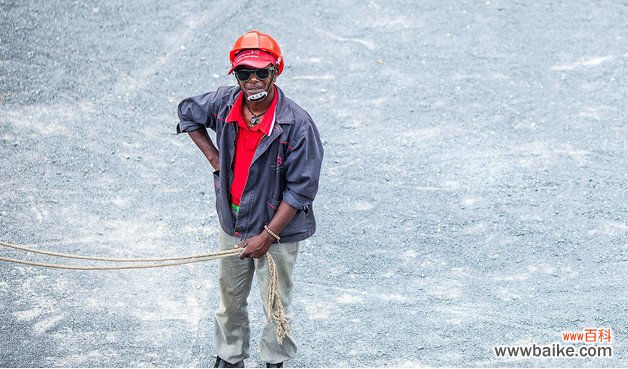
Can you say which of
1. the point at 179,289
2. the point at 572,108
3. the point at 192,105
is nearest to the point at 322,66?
the point at 572,108

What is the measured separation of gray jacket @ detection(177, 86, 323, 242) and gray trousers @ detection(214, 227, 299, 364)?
122 mm

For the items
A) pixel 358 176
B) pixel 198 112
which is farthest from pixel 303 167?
pixel 358 176

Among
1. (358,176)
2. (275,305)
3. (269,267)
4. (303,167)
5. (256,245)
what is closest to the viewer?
(303,167)

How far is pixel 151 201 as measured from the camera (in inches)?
264

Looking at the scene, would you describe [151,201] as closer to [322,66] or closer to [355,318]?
[355,318]

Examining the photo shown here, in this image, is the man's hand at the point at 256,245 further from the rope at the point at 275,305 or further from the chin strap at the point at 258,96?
the chin strap at the point at 258,96

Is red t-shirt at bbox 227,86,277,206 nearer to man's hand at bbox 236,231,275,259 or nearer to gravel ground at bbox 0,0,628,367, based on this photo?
man's hand at bbox 236,231,275,259

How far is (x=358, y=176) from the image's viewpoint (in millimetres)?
7051

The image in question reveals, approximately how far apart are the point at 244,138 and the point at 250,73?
36cm

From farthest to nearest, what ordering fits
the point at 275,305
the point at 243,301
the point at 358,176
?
the point at 358,176, the point at 243,301, the point at 275,305

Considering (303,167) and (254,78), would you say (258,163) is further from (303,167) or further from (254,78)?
(254,78)

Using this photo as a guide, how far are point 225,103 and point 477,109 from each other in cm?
403

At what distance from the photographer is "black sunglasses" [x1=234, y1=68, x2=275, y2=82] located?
4188 mm

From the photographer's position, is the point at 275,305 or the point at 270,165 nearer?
the point at 270,165
